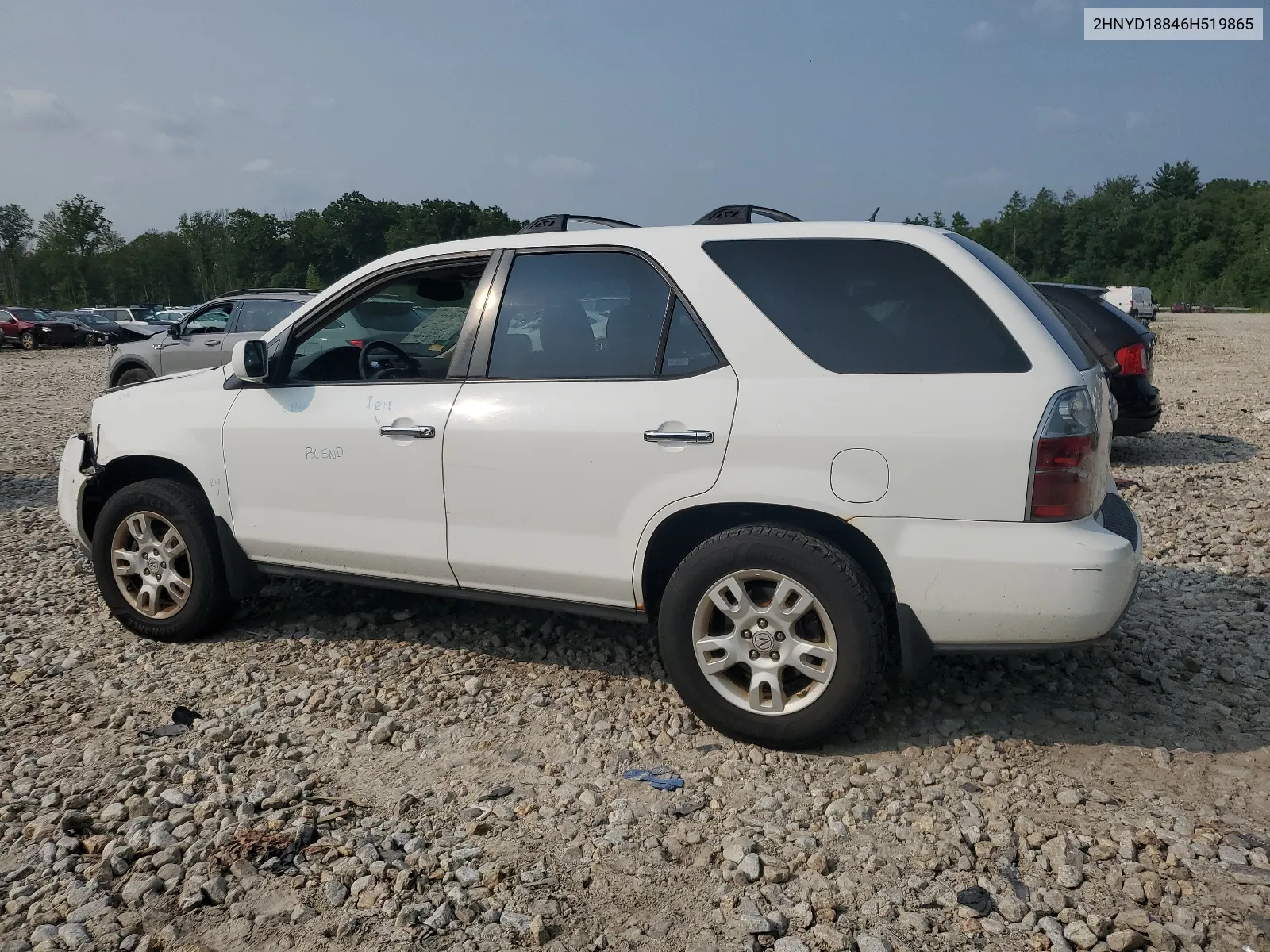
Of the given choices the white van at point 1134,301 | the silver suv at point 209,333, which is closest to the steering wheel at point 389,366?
the silver suv at point 209,333

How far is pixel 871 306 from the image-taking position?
350 centimetres

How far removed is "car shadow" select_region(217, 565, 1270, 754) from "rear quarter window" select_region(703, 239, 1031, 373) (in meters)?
1.07

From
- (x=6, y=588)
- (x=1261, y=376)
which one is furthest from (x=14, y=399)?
(x=1261, y=376)

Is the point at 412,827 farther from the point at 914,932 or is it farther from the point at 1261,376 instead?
the point at 1261,376

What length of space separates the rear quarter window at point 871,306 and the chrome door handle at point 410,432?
1.35 m

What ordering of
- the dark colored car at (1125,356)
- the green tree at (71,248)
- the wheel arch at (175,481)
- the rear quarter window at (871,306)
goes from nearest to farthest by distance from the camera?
the rear quarter window at (871,306), the wheel arch at (175,481), the dark colored car at (1125,356), the green tree at (71,248)

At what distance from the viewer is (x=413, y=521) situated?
13.7 feet

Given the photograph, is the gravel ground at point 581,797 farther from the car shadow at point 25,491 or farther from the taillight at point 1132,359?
the taillight at point 1132,359

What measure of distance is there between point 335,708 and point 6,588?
3002 millimetres

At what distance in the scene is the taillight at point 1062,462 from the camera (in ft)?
10.5

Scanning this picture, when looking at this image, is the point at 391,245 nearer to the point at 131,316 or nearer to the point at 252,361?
the point at 131,316

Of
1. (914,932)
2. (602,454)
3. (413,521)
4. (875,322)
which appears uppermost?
(875,322)

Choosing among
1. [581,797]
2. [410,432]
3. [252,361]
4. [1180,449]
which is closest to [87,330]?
[1180,449]

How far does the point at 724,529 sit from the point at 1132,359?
6709 millimetres
